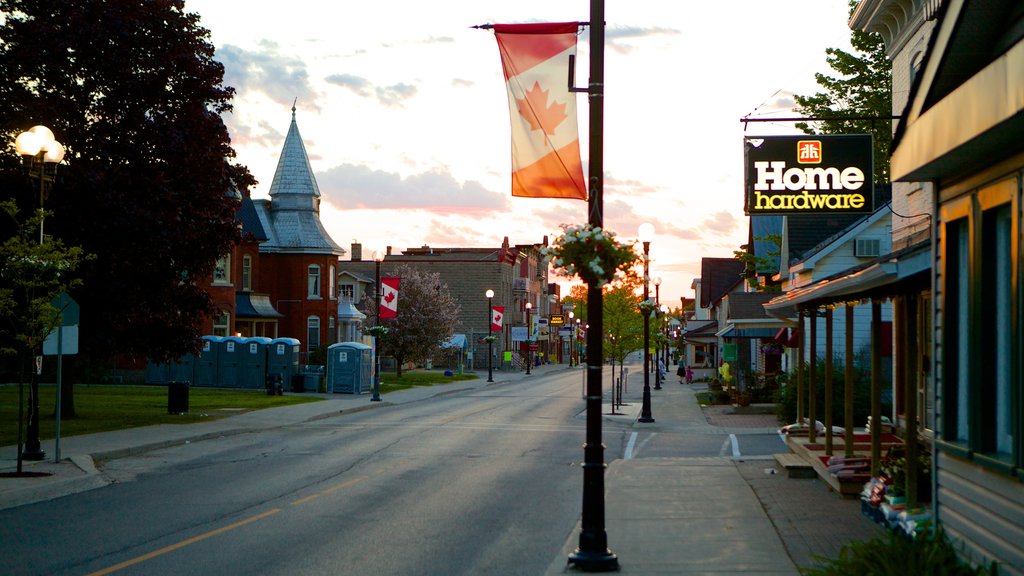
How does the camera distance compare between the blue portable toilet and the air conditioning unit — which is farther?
the blue portable toilet

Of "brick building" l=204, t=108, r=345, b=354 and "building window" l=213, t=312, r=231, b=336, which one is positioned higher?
"brick building" l=204, t=108, r=345, b=354

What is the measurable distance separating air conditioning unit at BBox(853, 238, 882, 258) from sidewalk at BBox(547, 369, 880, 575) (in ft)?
45.4

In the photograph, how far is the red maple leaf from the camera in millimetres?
9695

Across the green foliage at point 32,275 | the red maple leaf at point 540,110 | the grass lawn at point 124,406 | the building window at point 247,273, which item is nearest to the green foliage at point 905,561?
the red maple leaf at point 540,110

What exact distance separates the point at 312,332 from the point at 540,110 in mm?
57551

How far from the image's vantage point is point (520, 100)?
9734 millimetres

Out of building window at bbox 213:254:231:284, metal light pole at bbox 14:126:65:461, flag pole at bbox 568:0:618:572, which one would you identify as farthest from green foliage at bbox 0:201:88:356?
building window at bbox 213:254:231:284

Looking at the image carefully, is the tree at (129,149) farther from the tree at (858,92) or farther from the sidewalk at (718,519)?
the tree at (858,92)

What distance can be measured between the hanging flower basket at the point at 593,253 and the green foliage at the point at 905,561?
10.2 ft

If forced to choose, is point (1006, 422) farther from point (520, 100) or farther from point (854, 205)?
point (854, 205)

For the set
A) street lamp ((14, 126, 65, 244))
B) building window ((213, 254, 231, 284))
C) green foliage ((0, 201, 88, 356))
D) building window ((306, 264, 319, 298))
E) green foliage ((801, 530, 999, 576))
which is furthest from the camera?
building window ((306, 264, 319, 298))

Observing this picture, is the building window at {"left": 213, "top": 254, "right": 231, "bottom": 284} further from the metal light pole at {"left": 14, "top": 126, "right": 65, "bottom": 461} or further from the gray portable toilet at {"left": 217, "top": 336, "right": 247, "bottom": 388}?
the metal light pole at {"left": 14, "top": 126, "right": 65, "bottom": 461}

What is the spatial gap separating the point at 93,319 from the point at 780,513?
20.0 meters

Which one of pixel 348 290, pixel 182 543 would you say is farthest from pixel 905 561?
pixel 348 290
